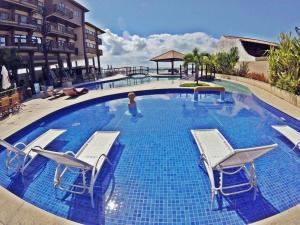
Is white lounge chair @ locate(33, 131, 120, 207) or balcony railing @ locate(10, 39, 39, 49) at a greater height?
balcony railing @ locate(10, 39, 39, 49)

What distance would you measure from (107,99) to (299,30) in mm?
12041

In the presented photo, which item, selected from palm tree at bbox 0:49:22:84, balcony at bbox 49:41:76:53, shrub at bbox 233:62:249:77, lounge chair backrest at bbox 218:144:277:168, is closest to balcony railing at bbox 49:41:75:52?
balcony at bbox 49:41:76:53

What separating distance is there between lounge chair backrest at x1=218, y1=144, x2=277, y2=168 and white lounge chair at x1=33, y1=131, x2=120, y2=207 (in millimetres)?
2726

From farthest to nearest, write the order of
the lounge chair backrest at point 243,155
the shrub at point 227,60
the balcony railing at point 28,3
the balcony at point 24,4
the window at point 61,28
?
the window at point 61,28
the shrub at point 227,60
the balcony railing at point 28,3
the balcony at point 24,4
the lounge chair backrest at point 243,155

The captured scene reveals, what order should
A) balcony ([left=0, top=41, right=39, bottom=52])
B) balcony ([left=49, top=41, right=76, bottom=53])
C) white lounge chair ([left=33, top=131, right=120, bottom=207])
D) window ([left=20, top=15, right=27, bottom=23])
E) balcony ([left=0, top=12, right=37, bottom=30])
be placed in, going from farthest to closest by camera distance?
balcony ([left=49, top=41, right=76, bottom=53]), window ([left=20, top=15, right=27, bottom=23]), balcony ([left=0, top=41, right=39, bottom=52]), balcony ([left=0, top=12, right=37, bottom=30]), white lounge chair ([left=33, top=131, right=120, bottom=207])

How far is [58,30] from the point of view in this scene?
28.9 meters

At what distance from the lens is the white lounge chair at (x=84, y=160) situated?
4.52 meters

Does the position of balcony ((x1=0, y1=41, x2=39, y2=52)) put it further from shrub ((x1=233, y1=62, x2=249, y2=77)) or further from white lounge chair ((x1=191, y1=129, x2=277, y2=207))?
shrub ((x1=233, y1=62, x2=249, y2=77))

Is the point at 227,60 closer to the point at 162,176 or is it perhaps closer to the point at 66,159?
the point at 162,176

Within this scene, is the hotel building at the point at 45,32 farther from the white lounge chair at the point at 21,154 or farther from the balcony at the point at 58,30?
the white lounge chair at the point at 21,154

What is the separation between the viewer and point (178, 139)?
781 centimetres

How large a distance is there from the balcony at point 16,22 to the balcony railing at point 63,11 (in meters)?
5.37

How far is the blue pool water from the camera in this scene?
→ 166 inches

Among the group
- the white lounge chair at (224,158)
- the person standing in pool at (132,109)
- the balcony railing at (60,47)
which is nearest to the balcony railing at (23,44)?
the balcony railing at (60,47)
